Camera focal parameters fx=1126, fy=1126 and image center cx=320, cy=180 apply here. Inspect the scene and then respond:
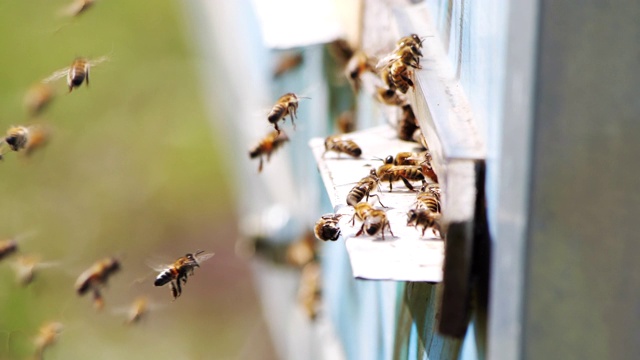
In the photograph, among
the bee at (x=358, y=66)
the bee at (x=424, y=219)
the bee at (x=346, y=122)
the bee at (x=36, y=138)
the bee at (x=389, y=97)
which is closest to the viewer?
the bee at (x=424, y=219)

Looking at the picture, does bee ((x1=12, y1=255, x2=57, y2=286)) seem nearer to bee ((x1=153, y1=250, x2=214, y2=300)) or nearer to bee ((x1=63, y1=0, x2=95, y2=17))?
bee ((x1=63, y1=0, x2=95, y2=17))

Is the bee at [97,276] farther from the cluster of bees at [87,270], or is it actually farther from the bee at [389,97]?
the bee at [389,97]

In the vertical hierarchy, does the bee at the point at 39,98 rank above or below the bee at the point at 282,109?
below

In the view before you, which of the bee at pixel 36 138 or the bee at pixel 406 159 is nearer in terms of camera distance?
the bee at pixel 406 159

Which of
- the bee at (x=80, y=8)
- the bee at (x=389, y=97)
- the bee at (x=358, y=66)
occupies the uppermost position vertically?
the bee at (x=80, y=8)

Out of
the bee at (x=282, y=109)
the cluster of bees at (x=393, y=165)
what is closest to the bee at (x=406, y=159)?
the cluster of bees at (x=393, y=165)

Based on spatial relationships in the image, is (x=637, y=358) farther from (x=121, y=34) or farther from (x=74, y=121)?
(x=121, y=34)

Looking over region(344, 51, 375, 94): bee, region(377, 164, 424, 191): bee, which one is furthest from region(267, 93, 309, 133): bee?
region(377, 164, 424, 191): bee
